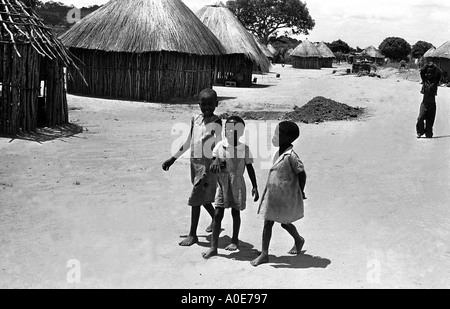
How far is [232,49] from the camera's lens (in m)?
23.0

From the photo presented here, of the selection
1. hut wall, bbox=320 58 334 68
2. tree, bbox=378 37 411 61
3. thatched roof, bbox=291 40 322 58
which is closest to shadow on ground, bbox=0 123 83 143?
thatched roof, bbox=291 40 322 58

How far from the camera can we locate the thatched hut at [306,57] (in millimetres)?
48656

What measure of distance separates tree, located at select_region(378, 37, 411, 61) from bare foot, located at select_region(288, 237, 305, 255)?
66.2m

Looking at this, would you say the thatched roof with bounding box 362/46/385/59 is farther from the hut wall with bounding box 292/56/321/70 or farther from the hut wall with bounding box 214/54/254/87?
the hut wall with bounding box 214/54/254/87

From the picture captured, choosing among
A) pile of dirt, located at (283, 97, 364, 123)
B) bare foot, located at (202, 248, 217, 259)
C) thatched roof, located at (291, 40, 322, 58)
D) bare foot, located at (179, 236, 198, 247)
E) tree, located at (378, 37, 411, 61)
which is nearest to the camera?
bare foot, located at (202, 248, 217, 259)

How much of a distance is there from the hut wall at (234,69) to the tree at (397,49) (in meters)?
46.9

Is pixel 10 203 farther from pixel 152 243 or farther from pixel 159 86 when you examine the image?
pixel 159 86

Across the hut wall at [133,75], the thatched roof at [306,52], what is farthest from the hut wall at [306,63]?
the hut wall at [133,75]

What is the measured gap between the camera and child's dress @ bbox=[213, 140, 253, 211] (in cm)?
447

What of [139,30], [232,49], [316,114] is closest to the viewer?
[316,114]

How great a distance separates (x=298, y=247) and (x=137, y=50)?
12.3 metres

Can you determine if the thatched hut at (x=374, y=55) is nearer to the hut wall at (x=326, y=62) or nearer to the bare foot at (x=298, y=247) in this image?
the hut wall at (x=326, y=62)

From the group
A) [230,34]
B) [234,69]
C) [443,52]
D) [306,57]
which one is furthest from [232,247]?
[306,57]

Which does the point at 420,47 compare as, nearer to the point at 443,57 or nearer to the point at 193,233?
the point at 443,57
